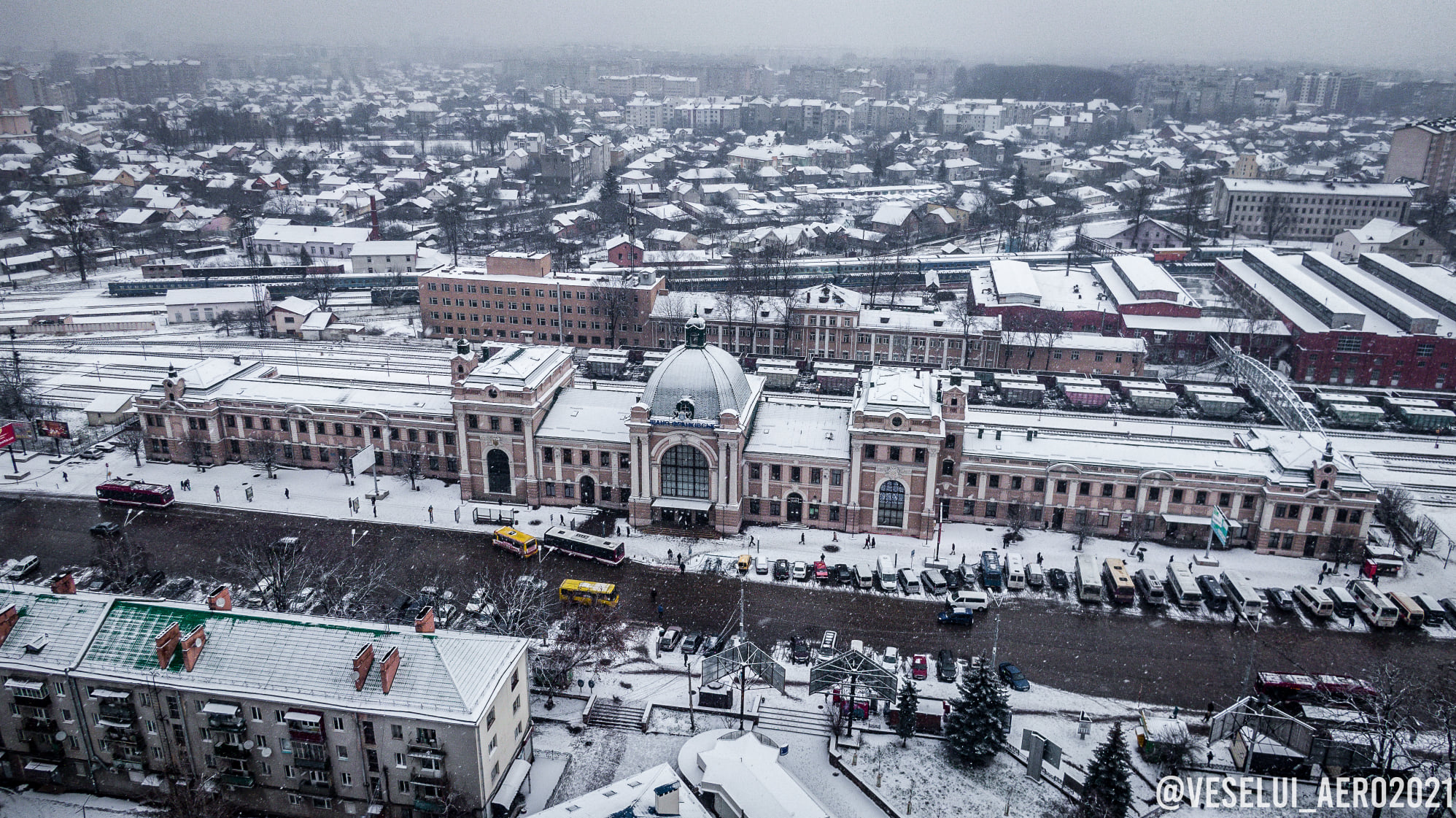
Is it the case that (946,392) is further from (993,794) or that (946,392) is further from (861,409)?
(993,794)

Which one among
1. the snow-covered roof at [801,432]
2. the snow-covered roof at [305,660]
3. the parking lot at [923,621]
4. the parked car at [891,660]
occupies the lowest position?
the parking lot at [923,621]

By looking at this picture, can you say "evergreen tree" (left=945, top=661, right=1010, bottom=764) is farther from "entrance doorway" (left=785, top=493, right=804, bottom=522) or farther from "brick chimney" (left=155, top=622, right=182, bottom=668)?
"brick chimney" (left=155, top=622, right=182, bottom=668)

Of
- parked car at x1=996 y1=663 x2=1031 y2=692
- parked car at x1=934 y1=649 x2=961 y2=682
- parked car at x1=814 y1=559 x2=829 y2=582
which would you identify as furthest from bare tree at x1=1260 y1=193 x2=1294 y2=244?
parked car at x1=934 y1=649 x2=961 y2=682

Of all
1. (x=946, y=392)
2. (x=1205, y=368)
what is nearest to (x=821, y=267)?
(x=1205, y=368)

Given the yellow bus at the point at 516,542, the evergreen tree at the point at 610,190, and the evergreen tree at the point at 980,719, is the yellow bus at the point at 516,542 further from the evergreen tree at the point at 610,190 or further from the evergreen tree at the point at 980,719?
the evergreen tree at the point at 610,190

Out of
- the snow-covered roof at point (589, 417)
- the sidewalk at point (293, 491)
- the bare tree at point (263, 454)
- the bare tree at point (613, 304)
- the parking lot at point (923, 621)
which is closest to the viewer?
the parking lot at point (923, 621)

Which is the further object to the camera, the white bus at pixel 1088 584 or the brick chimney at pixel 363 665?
the white bus at pixel 1088 584

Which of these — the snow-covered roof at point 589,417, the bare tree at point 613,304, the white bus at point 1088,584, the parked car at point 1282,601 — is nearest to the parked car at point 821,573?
the white bus at point 1088,584
